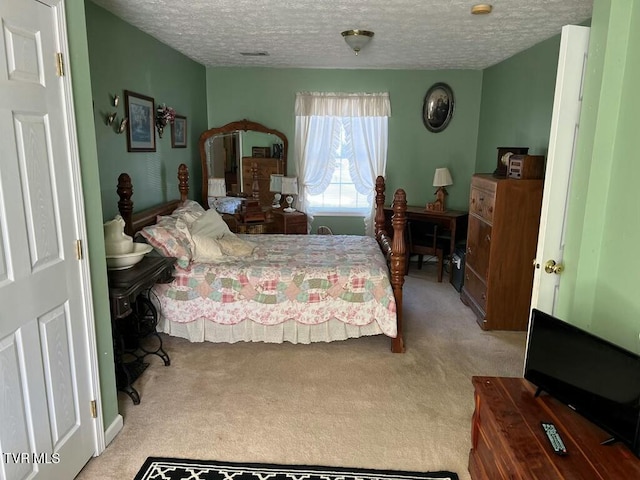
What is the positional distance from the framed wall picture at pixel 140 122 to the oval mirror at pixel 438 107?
3.36 meters

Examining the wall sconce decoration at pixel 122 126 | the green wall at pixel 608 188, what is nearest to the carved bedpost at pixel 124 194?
the wall sconce decoration at pixel 122 126

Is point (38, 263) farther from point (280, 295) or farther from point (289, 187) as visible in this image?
point (289, 187)

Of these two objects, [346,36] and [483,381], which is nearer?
[483,381]

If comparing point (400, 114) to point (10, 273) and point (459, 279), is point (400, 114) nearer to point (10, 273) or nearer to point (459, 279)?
point (459, 279)

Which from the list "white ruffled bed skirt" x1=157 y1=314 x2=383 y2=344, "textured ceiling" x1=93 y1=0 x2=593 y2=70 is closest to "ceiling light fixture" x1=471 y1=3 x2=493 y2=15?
"textured ceiling" x1=93 y1=0 x2=593 y2=70

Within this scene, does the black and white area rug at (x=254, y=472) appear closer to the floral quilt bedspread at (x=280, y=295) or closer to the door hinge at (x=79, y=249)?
the door hinge at (x=79, y=249)

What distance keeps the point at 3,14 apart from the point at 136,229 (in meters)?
2.14

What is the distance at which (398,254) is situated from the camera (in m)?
3.46

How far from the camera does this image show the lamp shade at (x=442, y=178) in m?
5.65

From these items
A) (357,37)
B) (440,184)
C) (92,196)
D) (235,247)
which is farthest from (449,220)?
(92,196)

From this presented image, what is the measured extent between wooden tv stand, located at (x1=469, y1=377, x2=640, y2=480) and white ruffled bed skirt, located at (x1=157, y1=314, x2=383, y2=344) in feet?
4.73

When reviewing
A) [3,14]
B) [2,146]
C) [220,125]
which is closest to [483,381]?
[2,146]

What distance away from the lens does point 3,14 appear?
1.63 meters

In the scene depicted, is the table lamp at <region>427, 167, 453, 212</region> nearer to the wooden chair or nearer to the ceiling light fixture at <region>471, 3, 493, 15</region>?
the wooden chair
